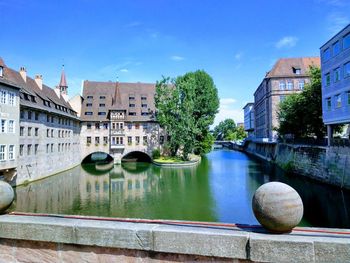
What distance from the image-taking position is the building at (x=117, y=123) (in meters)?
52.3

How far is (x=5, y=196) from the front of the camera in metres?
4.45

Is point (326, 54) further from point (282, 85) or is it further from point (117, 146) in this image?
point (117, 146)

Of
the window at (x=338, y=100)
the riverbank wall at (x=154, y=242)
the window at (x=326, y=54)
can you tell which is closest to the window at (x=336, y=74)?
the window at (x=338, y=100)

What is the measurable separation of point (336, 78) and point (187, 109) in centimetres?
2558

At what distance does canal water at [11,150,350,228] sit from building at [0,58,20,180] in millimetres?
2683

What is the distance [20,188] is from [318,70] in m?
39.1

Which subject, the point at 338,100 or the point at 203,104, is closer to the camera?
the point at 338,100

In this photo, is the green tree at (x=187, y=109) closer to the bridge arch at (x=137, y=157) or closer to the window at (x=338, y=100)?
the bridge arch at (x=137, y=157)

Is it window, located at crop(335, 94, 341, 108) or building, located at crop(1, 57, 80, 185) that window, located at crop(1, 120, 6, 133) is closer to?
building, located at crop(1, 57, 80, 185)

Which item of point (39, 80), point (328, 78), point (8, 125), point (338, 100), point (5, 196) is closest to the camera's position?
point (5, 196)

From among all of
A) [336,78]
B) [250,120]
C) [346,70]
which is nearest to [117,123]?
[336,78]

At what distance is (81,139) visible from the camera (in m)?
52.6

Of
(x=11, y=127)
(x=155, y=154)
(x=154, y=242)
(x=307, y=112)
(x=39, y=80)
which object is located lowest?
Answer: (x=155, y=154)

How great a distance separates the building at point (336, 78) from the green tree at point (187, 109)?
75.8ft
